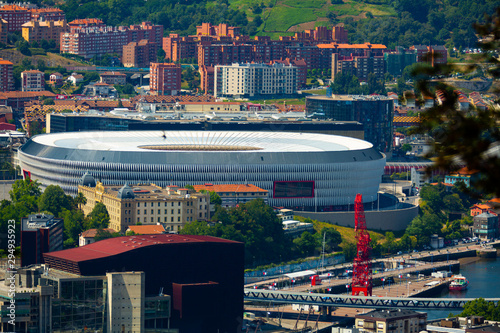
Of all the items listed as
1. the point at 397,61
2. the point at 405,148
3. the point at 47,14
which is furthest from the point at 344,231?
the point at 47,14

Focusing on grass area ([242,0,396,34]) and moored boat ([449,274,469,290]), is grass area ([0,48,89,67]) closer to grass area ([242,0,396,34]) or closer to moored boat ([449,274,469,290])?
grass area ([242,0,396,34])

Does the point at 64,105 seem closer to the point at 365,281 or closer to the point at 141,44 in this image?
the point at 141,44

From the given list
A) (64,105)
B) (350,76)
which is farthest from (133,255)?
(350,76)

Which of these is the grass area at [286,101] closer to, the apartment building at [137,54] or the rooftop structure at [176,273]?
the apartment building at [137,54]

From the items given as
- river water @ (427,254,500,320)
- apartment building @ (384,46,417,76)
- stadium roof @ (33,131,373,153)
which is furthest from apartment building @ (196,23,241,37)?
river water @ (427,254,500,320)

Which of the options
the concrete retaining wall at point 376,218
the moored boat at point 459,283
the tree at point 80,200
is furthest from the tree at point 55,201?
the moored boat at point 459,283

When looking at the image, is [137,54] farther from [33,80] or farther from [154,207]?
[154,207]
